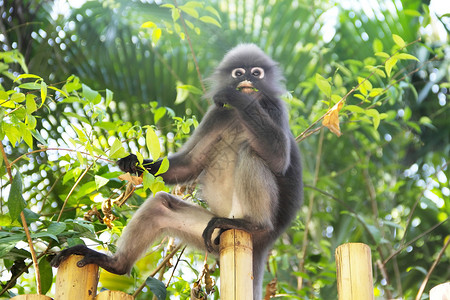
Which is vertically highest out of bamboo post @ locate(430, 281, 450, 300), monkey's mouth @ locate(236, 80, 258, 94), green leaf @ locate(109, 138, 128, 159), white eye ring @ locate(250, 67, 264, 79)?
white eye ring @ locate(250, 67, 264, 79)

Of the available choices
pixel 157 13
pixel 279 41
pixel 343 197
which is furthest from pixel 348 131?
pixel 157 13

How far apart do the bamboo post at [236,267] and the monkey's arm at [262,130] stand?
0.74m

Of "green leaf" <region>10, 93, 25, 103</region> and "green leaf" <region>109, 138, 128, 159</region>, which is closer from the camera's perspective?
"green leaf" <region>109, 138, 128, 159</region>

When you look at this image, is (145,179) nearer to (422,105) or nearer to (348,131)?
(348,131)

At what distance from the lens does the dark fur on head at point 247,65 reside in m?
4.01

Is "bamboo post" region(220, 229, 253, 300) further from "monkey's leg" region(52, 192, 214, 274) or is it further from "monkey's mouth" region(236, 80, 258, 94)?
"monkey's mouth" region(236, 80, 258, 94)

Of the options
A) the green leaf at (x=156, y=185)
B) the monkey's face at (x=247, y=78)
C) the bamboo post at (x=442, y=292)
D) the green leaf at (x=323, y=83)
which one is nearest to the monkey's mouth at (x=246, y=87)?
the monkey's face at (x=247, y=78)

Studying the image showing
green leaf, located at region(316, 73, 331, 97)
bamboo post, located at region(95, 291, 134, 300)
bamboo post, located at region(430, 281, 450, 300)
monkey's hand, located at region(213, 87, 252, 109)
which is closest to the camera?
bamboo post, located at region(430, 281, 450, 300)

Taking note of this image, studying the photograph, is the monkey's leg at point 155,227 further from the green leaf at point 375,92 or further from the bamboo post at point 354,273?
the green leaf at point 375,92

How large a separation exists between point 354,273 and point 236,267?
479 millimetres

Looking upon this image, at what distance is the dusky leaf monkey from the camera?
3.18 metres

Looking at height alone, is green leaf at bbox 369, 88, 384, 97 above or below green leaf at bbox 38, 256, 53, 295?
above

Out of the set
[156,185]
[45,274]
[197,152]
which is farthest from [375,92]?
[45,274]

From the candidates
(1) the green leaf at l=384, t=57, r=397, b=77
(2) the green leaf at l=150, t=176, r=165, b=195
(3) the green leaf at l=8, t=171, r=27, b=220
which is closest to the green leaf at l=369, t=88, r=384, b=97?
(1) the green leaf at l=384, t=57, r=397, b=77
